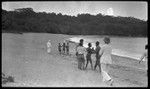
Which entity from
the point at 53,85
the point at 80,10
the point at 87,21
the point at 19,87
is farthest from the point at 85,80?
the point at 87,21

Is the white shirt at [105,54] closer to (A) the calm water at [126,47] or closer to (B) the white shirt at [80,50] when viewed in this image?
(B) the white shirt at [80,50]

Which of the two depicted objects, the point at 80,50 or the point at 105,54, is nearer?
the point at 105,54

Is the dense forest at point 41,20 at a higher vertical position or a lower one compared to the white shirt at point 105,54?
higher

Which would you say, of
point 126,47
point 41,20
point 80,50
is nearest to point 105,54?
point 80,50

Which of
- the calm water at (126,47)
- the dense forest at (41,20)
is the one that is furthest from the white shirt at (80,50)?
the calm water at (126,47)

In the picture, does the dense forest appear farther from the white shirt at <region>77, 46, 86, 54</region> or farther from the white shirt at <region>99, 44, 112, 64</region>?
the white shirt at <region>99, 44, 112, 64</region>

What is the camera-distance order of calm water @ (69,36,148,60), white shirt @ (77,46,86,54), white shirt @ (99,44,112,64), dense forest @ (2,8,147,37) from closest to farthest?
white shirt @ (99,44,112,64) → white shirt @ (77,46,86,54) → dense forest @ (2,8,147,37) → calm water @ (69,36,148,60)

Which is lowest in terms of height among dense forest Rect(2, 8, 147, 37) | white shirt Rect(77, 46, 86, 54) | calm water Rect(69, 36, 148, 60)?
calm water Rect(69, 36, 148, 60)

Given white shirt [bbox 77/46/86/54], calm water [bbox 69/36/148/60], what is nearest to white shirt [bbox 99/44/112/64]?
white shirt [bbox 77/46/86/54]

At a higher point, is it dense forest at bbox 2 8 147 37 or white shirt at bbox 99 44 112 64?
dense forest at bbox 2 8 147 37

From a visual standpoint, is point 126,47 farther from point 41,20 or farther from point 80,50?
point 80,50

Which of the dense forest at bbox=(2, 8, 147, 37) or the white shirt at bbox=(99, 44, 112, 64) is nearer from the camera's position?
the white shirt at bbox=(99, 44, 112, 64)

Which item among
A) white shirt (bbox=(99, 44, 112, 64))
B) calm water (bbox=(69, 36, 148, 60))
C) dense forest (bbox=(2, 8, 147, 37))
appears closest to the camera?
white shirt (bbox=(99, 44, 112, 64))

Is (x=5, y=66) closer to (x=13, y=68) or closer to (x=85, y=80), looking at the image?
(x=13, y=68)
